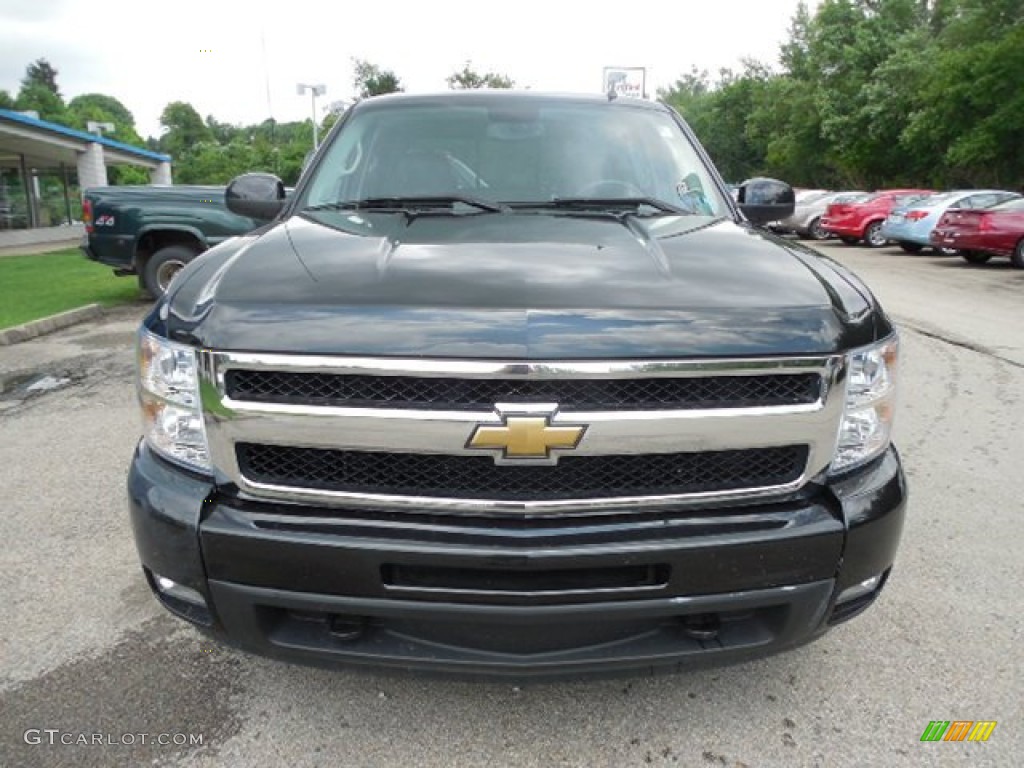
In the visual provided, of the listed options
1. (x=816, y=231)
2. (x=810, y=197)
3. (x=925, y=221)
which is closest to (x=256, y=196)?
(x=925, y=221)

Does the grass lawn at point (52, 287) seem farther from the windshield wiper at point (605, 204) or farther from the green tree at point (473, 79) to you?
the green tree at point (473, 79)

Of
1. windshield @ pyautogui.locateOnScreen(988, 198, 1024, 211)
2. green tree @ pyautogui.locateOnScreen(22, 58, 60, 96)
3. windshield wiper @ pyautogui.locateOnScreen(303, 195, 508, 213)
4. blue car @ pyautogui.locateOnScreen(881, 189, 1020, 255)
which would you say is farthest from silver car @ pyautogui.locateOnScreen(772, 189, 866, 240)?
green tree @ pyautogui.locateOnScreen(22, 58, 60, 96)

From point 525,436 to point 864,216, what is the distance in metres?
22.0

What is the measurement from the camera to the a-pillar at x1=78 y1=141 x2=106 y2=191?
24.0 m

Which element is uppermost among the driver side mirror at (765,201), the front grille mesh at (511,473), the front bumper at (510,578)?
the driver side mirror at (765,201)

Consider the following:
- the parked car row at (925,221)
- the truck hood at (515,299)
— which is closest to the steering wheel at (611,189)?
the truck hood at (515,299)

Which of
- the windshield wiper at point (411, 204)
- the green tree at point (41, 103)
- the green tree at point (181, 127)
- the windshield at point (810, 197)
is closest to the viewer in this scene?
the windshield wiper at point (411, 204)

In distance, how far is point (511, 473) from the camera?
190 centimetres

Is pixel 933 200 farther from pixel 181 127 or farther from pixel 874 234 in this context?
pixel 181 127

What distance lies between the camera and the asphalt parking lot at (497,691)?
2221mm

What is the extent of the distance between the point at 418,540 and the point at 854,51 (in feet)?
140

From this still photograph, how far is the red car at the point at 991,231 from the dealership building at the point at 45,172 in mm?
21361

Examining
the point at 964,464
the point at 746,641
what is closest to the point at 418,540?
the point at 746,641

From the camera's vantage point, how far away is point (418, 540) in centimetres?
186
